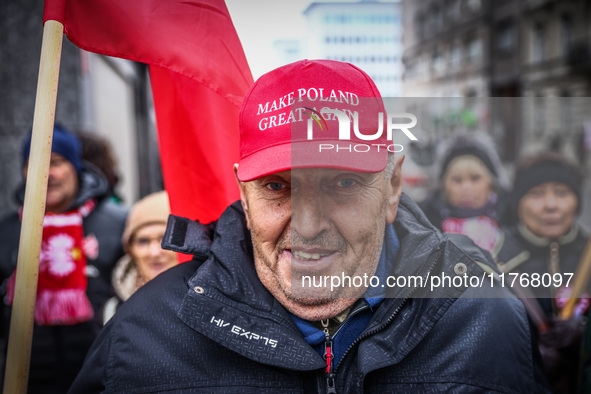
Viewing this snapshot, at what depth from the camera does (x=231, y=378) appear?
1.32 m

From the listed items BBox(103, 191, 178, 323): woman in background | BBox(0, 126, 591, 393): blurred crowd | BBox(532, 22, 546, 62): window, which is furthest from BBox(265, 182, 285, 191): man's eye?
BBox(532, 22, 546, 62): window

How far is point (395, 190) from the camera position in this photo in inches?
55.5

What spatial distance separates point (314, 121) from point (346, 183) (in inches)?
7.3

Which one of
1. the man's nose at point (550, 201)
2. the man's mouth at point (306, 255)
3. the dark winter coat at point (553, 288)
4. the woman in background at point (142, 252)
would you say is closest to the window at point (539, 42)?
the man's nose at point (550, 201)

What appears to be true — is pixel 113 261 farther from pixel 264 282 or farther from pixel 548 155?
pixel 548 155

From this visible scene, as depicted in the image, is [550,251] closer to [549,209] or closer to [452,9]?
[549,209]

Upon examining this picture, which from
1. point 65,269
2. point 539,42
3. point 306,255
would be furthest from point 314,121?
point 539,42

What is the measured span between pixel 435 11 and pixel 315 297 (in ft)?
4.52

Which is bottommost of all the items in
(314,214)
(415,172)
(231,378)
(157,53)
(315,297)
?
(231,378)

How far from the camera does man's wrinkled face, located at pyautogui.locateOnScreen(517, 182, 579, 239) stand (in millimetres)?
2002

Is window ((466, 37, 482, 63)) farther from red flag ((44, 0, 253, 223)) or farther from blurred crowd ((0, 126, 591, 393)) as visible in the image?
red flag ((44, 0, 253, 223))

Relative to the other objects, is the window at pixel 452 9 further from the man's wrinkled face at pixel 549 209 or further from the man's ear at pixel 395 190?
the man's ear at pixel 395 190

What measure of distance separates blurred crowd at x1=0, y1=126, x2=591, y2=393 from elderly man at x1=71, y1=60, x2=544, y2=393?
188mm

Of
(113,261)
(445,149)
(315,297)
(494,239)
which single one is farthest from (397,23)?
(113,261)
